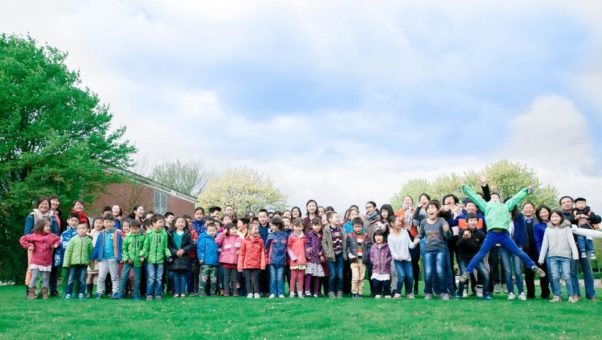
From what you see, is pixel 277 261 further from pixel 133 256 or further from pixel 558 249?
pixel 558 249

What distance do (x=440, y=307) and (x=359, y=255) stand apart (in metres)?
3.31

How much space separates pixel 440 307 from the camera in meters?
9.49

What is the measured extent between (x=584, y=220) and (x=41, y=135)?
81.5 ft

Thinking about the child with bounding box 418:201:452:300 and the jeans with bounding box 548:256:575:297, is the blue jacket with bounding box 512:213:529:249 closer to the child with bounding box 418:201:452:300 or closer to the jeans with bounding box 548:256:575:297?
the jeans with bounding box 548:256:575:297

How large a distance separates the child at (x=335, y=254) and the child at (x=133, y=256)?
14.7ft

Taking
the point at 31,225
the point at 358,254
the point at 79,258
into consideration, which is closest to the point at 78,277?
the point at 79,258

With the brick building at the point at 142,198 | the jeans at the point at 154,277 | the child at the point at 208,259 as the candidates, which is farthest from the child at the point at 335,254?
the brick building at the point at 142,198

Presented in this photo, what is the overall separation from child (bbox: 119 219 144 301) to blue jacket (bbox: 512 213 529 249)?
8.79 m

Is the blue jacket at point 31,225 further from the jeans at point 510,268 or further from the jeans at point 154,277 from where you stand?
the jeans at point 510,268

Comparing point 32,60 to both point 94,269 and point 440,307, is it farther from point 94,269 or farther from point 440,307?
point 440,307

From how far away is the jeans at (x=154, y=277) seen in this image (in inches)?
496

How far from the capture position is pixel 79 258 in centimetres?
1283

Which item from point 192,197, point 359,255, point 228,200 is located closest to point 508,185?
point 228,200

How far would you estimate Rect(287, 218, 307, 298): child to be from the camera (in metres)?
12.6
